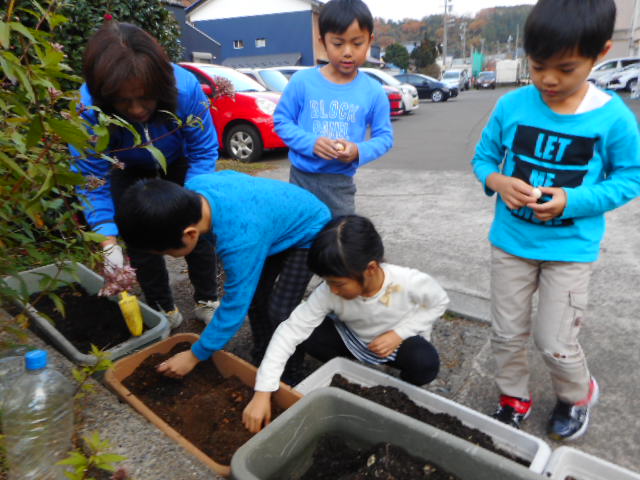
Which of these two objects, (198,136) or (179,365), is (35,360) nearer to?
(179,365)

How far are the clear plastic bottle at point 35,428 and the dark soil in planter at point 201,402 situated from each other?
354mm

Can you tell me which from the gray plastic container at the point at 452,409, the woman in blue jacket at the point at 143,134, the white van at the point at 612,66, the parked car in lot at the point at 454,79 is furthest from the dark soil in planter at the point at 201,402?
the white van at the point at 612,66

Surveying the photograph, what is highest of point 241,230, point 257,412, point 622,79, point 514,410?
point 241,230

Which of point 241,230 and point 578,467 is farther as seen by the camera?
point 241,230

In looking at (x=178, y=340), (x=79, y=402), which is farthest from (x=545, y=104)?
(x=79, y=402)

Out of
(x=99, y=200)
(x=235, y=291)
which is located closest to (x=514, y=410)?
(x=235, y=291)

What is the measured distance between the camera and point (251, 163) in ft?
24.3

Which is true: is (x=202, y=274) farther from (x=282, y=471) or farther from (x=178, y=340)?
(x=282, y=471)

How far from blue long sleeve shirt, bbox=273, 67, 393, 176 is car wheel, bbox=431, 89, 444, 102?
68.7 feet

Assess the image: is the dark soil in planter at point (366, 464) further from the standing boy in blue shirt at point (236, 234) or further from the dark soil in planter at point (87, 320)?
the dark soil in planter at point (87, 320)

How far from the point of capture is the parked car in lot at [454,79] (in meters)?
27.0

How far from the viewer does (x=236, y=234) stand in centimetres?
168

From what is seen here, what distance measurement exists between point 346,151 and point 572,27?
106 centimetres

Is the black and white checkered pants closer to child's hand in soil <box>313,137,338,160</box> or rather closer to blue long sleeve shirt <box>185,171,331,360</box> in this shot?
blue long sleeve shirt <box>185,171,331,360</box>
